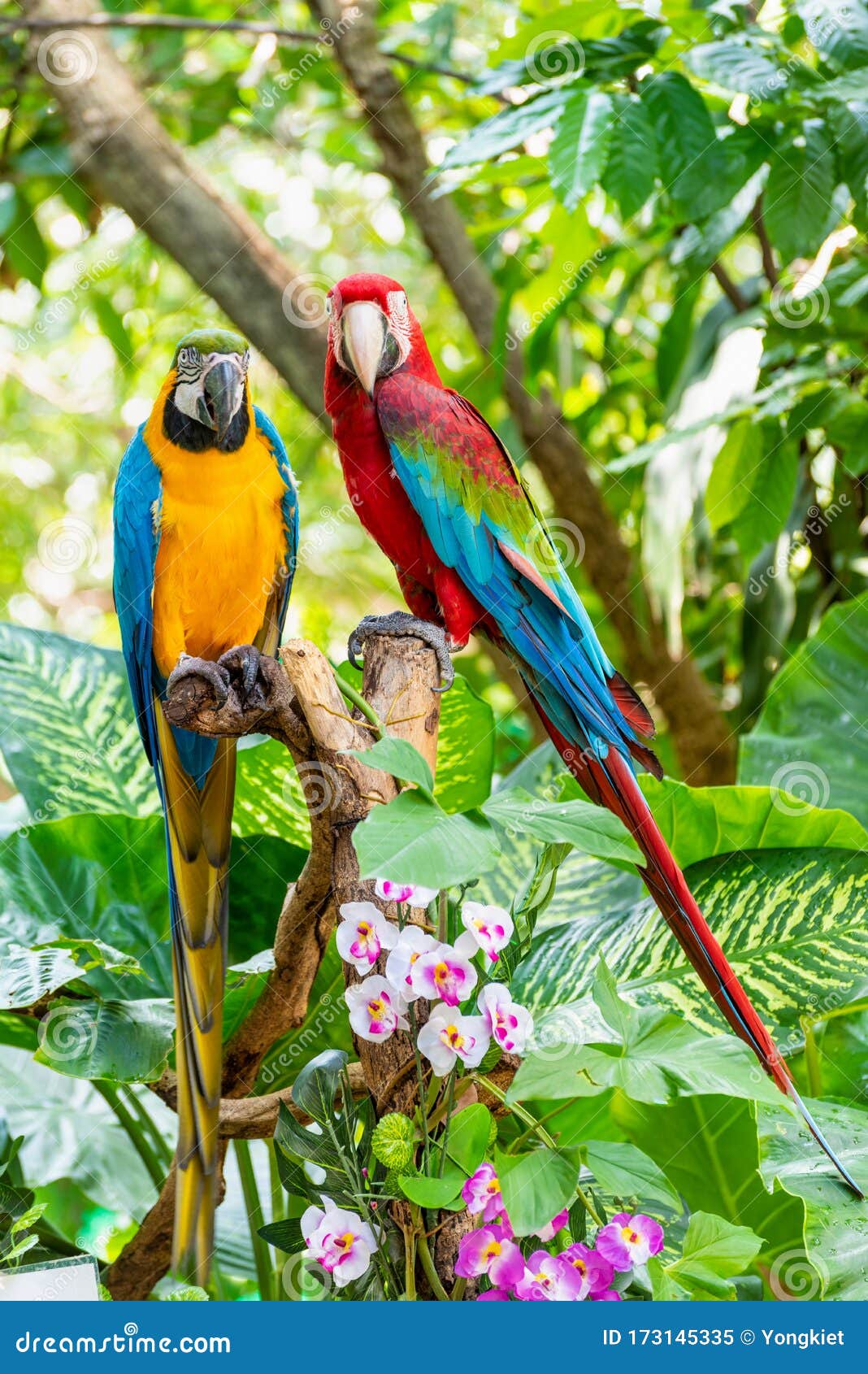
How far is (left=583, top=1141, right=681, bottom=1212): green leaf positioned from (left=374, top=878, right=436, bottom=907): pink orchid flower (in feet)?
0.54

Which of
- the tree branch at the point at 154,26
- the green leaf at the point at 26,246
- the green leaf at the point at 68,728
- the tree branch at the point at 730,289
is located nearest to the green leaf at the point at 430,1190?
the green leaf at the point at 68,728

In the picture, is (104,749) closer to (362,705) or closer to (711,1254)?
(362,705)

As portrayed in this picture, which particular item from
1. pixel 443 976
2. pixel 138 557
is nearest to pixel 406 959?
pixel 443 976

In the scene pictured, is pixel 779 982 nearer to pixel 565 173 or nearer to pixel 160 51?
pixel 565 173

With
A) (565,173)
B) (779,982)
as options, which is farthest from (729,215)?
(779,982)

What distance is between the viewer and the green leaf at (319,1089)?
0.64 m

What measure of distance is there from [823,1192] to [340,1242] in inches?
13.3

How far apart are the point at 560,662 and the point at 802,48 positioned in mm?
999

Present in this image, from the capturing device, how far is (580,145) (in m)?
0.88

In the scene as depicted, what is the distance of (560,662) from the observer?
0.82 meters

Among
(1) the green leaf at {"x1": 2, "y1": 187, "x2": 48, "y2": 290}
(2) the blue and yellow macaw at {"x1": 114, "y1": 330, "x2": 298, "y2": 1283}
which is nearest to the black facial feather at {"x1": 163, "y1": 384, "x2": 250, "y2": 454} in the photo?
(2) the blue and yellow macaw at {"x1": 114, "y1": 330, "x2": 298, "y2": 1283}

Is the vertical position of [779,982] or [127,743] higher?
[127,743]

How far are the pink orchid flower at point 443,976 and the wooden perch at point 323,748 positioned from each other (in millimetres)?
87

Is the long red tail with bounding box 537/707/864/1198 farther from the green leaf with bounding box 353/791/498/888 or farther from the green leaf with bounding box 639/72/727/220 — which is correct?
the green leaf with bounding box 639/72/727/220
